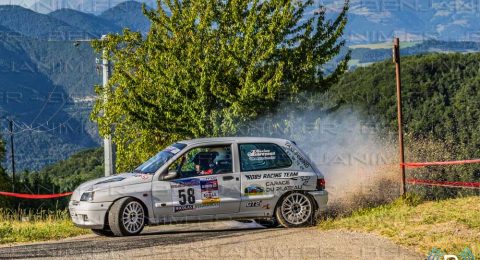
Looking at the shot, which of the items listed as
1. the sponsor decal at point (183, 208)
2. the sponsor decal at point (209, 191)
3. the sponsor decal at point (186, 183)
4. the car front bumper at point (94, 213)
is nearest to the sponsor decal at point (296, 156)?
the sponsor decal at point (209, 191)

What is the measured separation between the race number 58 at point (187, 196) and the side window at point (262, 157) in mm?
1011

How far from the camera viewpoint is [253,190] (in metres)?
13.2

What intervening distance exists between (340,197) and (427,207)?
266 centimetres

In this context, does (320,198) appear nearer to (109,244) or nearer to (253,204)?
(253,204)

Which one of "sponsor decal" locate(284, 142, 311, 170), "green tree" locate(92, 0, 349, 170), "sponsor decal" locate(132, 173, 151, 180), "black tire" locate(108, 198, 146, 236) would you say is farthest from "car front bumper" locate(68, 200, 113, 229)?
"green tree" locate(92, 0, 349, 170)

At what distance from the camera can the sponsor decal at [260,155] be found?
44.1ft

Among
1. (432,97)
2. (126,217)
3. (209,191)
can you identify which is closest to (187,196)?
(209,191)

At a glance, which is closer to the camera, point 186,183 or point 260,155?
point 186,183

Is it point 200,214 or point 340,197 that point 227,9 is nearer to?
point 340,197

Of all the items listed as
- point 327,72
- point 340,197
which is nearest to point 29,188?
point 327,72

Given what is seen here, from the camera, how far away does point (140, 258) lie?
32.2 feet

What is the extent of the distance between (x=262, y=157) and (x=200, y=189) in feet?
4.37

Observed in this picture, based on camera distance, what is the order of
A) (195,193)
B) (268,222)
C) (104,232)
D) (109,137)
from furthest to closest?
(109,137), (268,222), (104,232), (195,193)

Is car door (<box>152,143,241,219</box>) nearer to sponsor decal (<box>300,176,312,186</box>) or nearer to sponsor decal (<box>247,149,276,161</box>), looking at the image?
sponsor decal (<box>247,149,276,161</box>)
